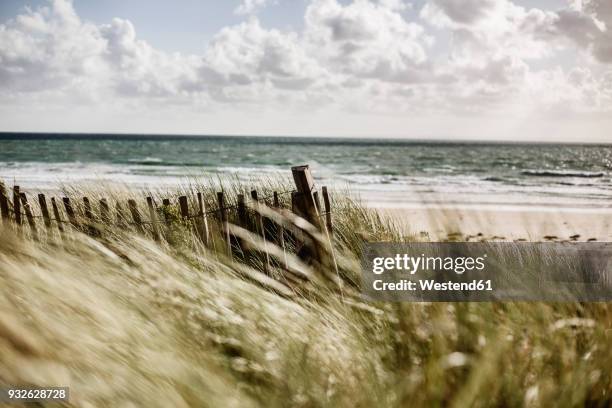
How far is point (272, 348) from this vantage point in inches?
80.6

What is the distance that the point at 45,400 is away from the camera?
1552mm

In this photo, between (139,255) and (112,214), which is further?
(112,214)

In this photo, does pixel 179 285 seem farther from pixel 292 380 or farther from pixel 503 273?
pixel 503 273

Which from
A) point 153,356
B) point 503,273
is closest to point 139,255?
point 153,356

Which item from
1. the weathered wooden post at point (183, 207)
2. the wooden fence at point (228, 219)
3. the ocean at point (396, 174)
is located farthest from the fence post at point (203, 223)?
the ocean at point (396, 174)

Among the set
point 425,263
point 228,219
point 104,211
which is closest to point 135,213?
point 104,211

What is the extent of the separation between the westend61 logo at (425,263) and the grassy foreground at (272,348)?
0.37 m

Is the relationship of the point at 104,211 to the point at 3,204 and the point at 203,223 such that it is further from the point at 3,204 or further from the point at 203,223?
the point at 203,223

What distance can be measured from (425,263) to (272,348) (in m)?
1.16

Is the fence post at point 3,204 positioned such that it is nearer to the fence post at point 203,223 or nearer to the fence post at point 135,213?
the fence post at point 135,213

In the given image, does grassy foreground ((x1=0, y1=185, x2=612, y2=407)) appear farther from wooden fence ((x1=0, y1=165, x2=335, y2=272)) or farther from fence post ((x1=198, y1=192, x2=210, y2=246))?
fence post ((x1=198, y1=192, x2=210, y2=246))

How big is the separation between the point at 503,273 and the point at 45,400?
1902 mm

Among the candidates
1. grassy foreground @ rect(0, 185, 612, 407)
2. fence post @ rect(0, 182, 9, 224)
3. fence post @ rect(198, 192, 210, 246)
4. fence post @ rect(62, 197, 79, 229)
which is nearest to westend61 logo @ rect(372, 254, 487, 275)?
grassy foreground @ rect(0, 185, 612, 407)

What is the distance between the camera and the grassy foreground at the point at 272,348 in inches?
66.2
